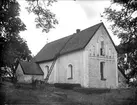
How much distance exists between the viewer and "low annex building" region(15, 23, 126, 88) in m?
31.6

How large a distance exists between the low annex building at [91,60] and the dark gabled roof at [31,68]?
3.89 meters

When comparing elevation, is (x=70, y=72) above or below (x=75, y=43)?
below

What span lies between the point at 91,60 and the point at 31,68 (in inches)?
470

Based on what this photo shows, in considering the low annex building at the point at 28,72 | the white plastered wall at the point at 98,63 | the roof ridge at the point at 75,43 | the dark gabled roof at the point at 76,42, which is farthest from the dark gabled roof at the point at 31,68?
the white plastered wall at the point at 98,63

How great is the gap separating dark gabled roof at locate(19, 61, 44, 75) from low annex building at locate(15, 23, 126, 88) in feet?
12.8

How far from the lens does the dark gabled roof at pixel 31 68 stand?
122ft

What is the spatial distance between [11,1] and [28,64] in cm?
2208

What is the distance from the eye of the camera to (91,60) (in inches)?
1267

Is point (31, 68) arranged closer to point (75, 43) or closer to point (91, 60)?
point (75, 43)

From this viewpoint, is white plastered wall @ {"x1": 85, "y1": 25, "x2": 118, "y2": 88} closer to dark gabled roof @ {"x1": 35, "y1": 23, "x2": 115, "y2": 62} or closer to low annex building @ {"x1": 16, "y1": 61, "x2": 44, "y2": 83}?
dark gabled roof @ {"x1": 35, "y1": 23, "x2": 115, "y2": 62}

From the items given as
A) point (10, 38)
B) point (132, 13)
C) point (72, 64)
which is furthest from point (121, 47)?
point (72, 64)

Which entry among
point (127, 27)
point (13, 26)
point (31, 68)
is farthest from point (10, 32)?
point (31, 68)

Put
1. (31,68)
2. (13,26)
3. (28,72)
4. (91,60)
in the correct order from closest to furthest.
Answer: (13,26)
(91,60)
(28,72)
(31,68)

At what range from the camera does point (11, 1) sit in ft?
61.9
